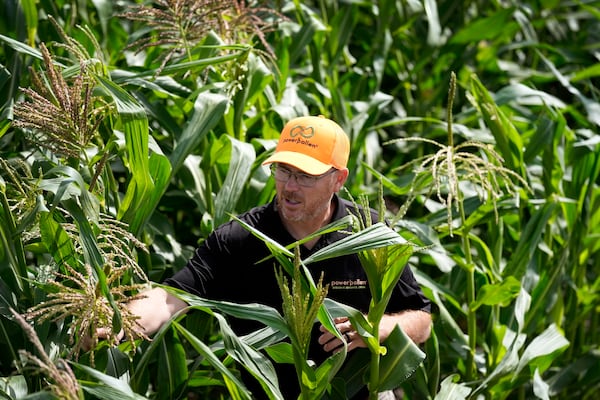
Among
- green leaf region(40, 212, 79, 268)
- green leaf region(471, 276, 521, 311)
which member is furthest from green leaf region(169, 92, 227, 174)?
green leaf region(471, 276, 521, 311)

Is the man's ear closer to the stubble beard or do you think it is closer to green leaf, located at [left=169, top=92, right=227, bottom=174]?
the stubble beard

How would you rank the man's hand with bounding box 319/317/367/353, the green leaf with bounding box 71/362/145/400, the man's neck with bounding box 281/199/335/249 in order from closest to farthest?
the green leaf with bounding box 71/362/145/400 < the man's hand with bounding box 319/317/367/353 < the man's neck with bounding box 281/199/335/249

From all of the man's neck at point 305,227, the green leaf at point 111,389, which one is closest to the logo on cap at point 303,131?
the man's neck at point 305,227

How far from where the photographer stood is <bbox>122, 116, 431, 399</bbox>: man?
9.82 ft

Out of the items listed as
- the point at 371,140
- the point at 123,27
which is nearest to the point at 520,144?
the point at 371,140

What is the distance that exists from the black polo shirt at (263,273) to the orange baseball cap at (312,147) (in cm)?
22

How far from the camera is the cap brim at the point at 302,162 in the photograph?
295 centimetres

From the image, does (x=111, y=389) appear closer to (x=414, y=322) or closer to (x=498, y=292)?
(x=414, y=322)

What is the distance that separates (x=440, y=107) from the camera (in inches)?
200

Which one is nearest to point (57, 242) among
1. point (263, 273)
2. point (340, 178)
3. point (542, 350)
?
point (263, 273)

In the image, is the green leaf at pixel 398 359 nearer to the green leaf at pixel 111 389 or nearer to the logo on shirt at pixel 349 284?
the logo on shirt at pixel 349 284

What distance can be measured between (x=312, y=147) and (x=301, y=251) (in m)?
0.32

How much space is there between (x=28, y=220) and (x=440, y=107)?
2.91 metres

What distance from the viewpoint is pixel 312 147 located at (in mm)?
3023
